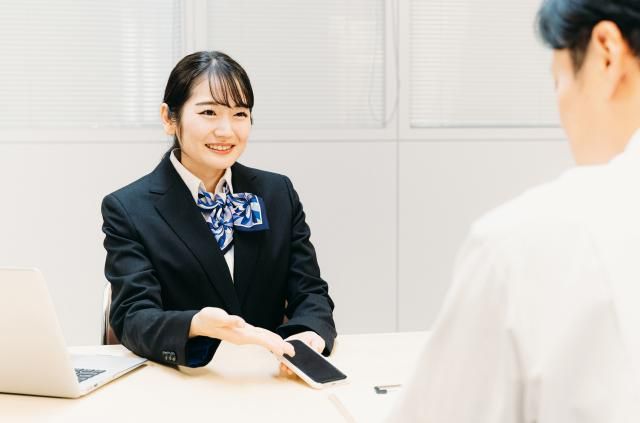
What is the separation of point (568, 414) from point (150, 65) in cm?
304

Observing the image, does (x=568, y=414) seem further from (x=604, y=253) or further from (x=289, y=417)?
(x=289, y=417)

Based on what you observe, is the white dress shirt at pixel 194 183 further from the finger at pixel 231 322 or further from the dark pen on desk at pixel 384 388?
the dark pen on desk at pixel 384 388

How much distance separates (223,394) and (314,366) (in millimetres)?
220

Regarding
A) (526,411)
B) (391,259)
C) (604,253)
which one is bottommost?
(391,259)

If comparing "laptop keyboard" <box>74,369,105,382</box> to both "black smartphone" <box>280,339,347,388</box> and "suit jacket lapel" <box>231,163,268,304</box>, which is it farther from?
"suit jacket lapel" <box>231,163,268,304</box>

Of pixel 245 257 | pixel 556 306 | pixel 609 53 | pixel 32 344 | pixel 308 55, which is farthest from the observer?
pixel 308 55

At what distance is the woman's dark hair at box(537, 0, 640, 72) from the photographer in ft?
2.60

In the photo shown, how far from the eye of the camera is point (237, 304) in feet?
7.29

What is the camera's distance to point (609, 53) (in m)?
0.81

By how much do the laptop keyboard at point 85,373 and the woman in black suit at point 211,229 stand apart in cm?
27

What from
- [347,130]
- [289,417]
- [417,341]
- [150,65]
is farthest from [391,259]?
[289,417]

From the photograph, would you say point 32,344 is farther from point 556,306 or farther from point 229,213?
point 556,306

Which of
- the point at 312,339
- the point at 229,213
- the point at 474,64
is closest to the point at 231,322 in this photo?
the point at 312,339

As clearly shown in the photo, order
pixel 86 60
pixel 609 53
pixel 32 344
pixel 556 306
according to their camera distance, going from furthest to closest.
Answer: pixel 86 60 → pixel 32 344 → pixel 609 53 → pixel 556 306
